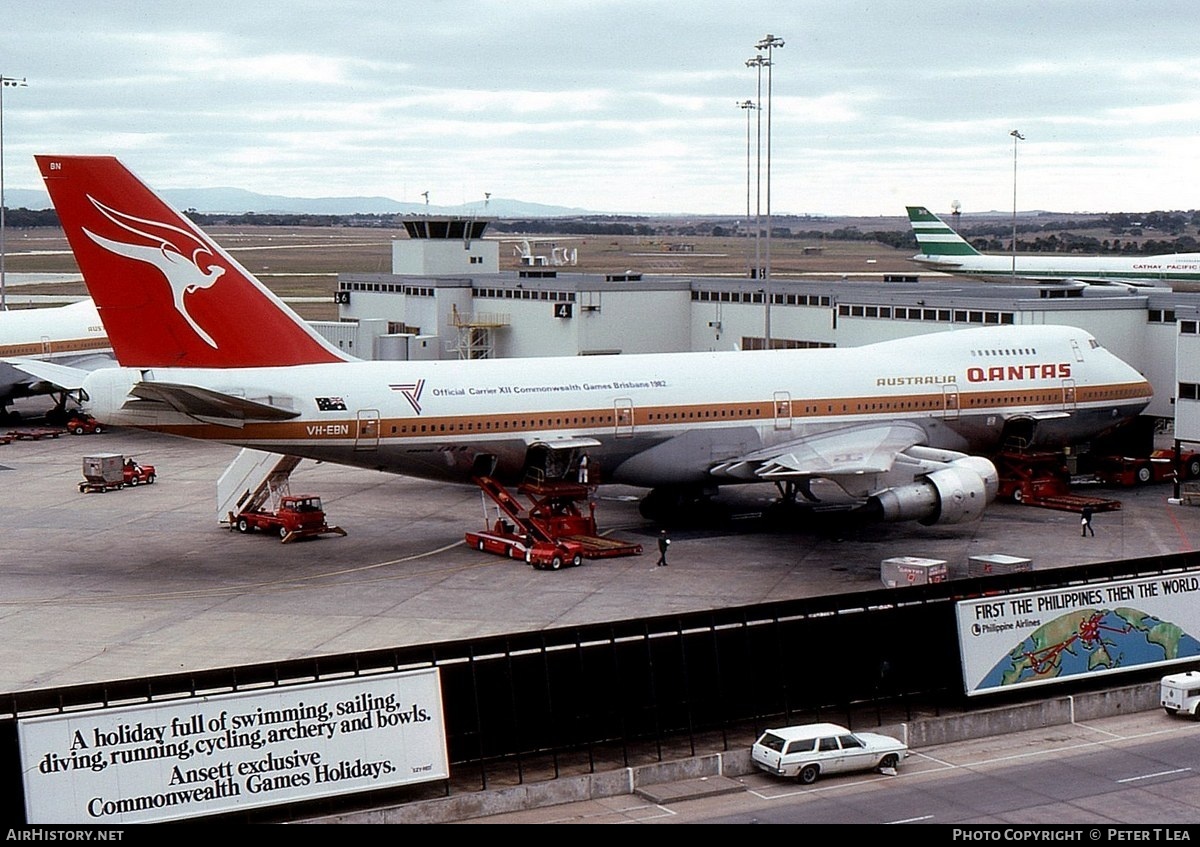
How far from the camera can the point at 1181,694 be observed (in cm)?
2986

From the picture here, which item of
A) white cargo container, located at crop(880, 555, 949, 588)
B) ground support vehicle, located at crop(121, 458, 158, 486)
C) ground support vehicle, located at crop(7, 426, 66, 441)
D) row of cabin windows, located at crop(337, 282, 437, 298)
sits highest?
row of cabin windows, located at crop(337, 282, 437, 298)

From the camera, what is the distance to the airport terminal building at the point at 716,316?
58.0 meters

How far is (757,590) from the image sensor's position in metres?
39.1

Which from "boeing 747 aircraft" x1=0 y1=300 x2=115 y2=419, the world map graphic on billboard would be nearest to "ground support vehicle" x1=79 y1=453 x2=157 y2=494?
"boeing 747 aircraft" x1=0 y1=300 x2=115 y2=419

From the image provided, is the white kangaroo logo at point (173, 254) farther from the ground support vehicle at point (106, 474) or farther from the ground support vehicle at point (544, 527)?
the ground support vehicle at point (106, 474)

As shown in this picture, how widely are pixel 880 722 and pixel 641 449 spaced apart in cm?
1765

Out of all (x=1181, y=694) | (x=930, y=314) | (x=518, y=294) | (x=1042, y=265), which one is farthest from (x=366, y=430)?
(x=1042, y=265)

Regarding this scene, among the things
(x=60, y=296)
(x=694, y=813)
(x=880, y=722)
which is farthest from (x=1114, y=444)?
(x=60, y=296)

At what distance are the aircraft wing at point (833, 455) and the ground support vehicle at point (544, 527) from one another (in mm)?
4598

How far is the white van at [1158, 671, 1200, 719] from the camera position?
29.8 metres

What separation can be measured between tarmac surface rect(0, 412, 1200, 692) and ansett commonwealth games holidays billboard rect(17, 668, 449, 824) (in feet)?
27.0

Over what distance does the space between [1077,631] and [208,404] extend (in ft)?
74.5

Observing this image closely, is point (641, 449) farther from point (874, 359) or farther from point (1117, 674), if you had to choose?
point (1117, 674)

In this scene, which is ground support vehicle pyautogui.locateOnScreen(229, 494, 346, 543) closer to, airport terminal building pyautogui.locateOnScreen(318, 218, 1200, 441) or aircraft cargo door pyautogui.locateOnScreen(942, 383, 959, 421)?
aircraft cargo door pyautogui.locateOnScreen(942, 383, 959, 421)
